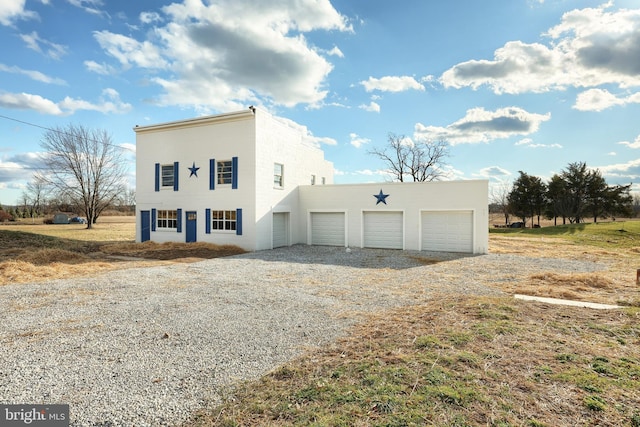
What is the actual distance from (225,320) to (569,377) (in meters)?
4.52

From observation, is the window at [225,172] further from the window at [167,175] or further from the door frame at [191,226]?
the window at [167,175]

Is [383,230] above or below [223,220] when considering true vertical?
below

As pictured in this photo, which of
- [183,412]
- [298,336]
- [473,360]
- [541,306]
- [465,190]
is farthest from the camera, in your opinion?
[465,190]

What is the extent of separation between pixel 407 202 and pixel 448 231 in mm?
2347

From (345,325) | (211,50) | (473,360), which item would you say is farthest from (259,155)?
(473,360)

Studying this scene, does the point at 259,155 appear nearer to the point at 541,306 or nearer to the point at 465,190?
the point at 465,190

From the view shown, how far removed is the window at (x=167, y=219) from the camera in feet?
56.1

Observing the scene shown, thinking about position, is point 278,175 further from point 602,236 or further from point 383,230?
point 602,236

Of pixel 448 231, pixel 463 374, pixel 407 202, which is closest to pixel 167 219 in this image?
pixel 407 202

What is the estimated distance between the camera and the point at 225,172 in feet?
52.0

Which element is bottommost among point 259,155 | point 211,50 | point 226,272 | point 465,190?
point 226,272

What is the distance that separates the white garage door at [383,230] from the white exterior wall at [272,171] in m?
3.73

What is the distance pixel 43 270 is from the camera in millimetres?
9328

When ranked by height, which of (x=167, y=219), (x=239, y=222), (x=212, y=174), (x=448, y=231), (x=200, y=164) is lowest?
(x=448, y=231)
